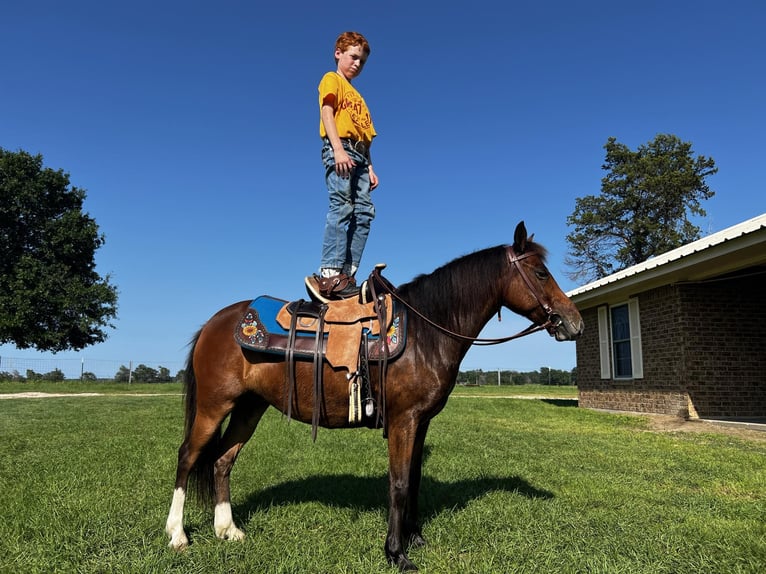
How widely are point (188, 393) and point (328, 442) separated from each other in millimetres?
3883

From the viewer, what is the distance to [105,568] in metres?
2.87

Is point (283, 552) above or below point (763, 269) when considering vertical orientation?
below

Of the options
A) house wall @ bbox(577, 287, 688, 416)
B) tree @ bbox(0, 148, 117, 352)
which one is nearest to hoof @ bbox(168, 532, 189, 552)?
house wall @ bbox(577, 287, 688, 416)

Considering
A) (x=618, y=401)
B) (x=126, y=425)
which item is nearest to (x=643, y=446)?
(x=618, y=401)

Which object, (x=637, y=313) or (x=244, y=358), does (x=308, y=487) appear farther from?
(x=637, y=313)

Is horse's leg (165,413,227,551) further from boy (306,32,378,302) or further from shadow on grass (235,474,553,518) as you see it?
boy (306,32,378,302)

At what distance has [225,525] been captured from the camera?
358 centimetres

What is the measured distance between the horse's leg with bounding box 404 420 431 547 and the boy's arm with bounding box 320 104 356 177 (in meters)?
1.82

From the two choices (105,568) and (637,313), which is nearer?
(105,568)

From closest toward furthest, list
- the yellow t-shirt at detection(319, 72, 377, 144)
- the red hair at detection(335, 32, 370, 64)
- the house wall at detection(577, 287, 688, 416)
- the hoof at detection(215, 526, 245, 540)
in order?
1. the hoof at detection(215, 526, 245, 540)
2. the yellow t-shirt at detection(319, 72, 377, 144)
3. the red hair at detection(335, 32, 370, 64)
4. the house wall at detection(577, 287, 688, 416)

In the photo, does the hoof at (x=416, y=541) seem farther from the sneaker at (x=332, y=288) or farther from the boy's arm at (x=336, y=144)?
the boy's arm at (x=336, y=144)

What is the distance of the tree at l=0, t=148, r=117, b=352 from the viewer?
998 inches

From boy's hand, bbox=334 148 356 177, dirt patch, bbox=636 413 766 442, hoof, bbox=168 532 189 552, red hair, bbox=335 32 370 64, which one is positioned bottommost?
dirt patch, bbox=636 413 766 442

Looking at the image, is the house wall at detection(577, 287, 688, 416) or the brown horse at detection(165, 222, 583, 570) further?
the house wall at detection(577, 287, 688, 416)
